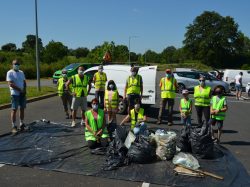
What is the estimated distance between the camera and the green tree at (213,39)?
88.8 m

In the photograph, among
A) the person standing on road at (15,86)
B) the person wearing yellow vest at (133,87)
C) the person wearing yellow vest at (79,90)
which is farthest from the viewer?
the person wearing yellow vest at (133,87)

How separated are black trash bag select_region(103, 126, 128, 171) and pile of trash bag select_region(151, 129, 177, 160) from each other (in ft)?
2.31

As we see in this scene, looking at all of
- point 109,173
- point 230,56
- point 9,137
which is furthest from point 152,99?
point 230,56

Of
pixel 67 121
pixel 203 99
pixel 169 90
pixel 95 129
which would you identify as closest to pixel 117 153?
pixel 95 129

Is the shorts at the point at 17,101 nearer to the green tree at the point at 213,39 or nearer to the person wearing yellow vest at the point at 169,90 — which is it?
the person wearing yellow vest at the point at 169,90

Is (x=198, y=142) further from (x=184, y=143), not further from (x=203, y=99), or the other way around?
(x=203, y=99)

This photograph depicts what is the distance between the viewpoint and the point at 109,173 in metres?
6.86

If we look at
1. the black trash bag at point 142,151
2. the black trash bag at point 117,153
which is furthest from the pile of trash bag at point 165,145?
the black trash bag at point 117,153

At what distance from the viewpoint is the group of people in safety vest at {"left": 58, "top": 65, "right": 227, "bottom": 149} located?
8516 millimetres

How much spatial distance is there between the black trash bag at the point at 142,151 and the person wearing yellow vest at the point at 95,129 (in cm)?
101

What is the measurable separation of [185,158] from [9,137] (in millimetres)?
4757

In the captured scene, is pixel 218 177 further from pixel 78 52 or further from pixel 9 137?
pixel 78 52

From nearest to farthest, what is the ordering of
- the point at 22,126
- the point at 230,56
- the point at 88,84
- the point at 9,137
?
the point at 9,137 → the point at 22,126 → the point at 88,84 → the point at 230,56

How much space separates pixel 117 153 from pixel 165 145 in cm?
101
